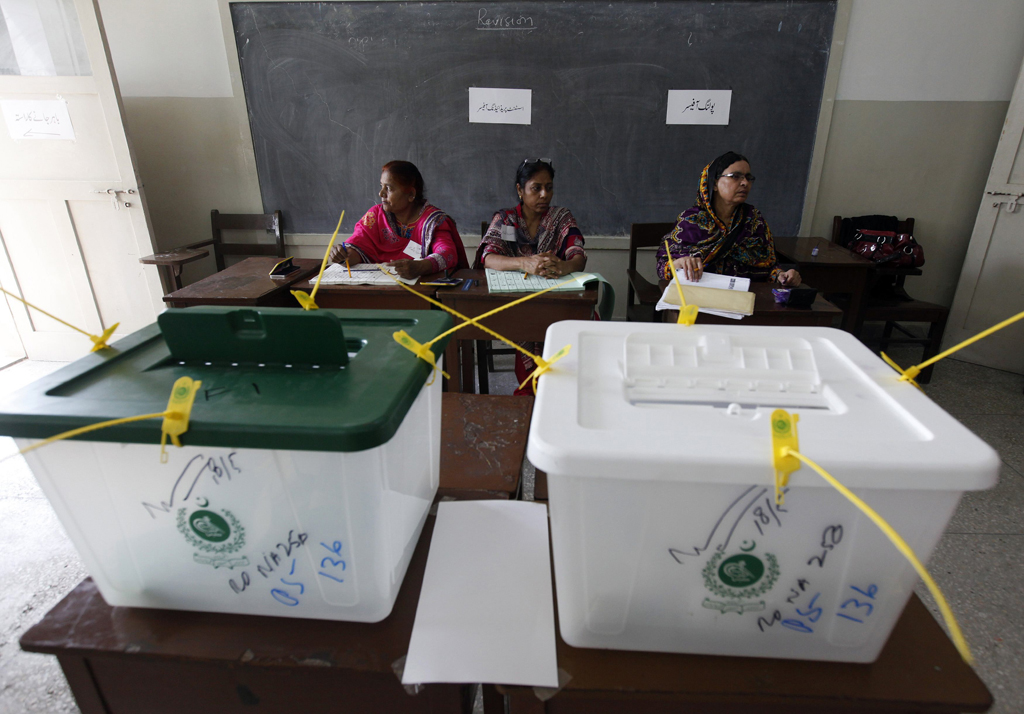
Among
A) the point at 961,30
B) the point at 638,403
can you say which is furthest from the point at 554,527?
the point at 961,30

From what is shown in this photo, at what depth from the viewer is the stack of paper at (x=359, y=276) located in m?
1.96

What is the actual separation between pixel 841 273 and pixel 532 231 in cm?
151

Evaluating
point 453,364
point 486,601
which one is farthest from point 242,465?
point 453,364

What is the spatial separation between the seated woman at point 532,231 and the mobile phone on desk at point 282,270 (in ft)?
2.58

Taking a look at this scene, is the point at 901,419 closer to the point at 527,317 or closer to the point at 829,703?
the point at 829,703

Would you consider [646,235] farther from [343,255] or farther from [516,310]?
[343,255]

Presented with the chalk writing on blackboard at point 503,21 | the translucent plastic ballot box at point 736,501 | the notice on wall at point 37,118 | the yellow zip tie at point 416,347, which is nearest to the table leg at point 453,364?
the yellow zip tie at point 416,347

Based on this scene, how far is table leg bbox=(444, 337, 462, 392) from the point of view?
2041 mm

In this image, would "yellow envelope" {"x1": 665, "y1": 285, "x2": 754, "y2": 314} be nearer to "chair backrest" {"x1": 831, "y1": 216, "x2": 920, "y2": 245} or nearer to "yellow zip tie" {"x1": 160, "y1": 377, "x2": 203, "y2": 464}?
"yellow zip tie" {"x1": 160, "y1": 377, "x2": 203, "y2": 464}

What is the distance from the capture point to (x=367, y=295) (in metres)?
1.94

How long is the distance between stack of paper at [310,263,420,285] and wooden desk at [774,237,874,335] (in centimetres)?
189

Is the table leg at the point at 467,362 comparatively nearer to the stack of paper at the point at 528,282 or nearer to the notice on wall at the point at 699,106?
the stack of paper at the point at 528,282

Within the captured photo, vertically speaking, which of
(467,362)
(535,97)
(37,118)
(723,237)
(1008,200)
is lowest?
(467,362)

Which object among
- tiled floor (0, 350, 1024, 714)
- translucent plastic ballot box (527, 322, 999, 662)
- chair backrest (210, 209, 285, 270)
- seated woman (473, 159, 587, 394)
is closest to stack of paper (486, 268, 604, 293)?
seated woman (473, 159, 587, 394)
